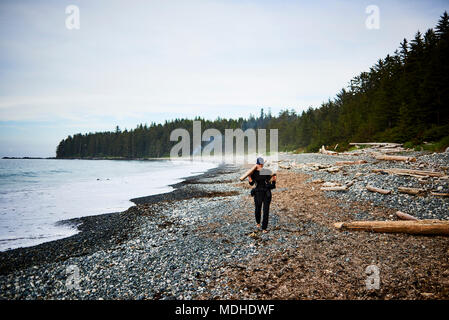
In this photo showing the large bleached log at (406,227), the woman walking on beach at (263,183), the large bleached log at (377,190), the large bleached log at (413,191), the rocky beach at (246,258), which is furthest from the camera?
the large bleached log at (377,190)

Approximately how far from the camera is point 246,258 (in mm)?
6594

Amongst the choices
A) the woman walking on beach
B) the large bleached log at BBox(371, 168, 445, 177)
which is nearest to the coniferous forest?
the large bleached log at BBox(371, 168, 445, 177)

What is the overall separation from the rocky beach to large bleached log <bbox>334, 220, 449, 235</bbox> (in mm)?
212

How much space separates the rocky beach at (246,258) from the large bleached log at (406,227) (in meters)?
0.21

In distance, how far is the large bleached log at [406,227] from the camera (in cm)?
692

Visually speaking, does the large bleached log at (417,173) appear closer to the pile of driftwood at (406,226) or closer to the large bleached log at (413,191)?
the large bleached log at (413,191)

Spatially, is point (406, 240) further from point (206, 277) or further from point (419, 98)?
point (419, 98)

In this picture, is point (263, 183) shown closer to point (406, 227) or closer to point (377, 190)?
point (406, 227)

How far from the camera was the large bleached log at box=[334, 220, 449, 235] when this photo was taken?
22.7 ft

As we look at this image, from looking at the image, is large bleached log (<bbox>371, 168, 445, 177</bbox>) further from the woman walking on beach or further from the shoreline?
the shoreline

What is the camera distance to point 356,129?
48.5 metres

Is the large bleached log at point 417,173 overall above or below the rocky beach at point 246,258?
above

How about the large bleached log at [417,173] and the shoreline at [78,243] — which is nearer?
the shoreline at [78,243]

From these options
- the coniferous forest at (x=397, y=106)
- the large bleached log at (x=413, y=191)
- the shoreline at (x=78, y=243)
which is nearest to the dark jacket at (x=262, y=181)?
the shoreline at (x=78, y=243)
